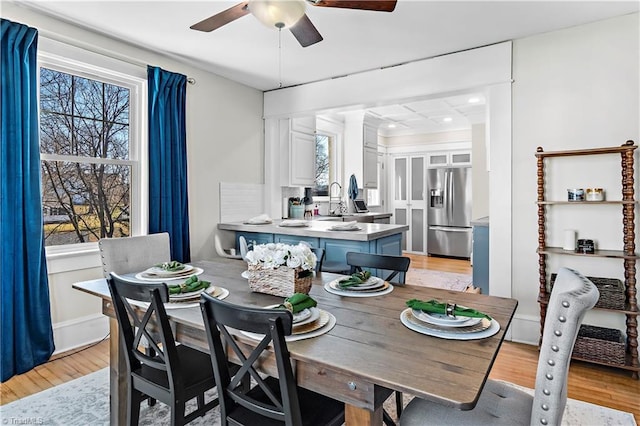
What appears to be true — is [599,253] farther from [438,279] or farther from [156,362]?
[156,362]

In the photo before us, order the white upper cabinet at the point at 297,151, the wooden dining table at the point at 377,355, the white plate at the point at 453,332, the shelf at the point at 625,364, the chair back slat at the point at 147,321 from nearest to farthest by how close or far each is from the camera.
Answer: the wooden dining table at the point at 377,355, the white plate at the point at 453,332, the chair back slat at the point at 147,321, the shelf at the point at 625,364, the white upper cabinet at the point at 297,151

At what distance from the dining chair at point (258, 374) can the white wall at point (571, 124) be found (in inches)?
98.6

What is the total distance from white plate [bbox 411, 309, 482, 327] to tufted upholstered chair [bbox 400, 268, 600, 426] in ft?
0.77

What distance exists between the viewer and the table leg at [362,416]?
3.63 feet

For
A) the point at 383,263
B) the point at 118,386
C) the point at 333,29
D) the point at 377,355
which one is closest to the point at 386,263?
the point at 383,263

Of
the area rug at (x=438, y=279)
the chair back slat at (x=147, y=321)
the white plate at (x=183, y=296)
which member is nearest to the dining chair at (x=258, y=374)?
the chair back slat at (x=147, y=321)

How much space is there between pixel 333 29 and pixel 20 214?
2.68 metres

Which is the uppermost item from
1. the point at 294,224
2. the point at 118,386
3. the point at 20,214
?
the point at 20,214

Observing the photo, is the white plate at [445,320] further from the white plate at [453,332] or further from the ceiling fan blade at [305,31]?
the ceiling fan blade at [305,31]

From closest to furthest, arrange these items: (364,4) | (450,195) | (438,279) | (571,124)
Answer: (364,4) → (571,124) → (438,279) → (450,195)

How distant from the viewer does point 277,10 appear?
1.78m

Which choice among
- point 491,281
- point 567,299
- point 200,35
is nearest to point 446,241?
point 491,281

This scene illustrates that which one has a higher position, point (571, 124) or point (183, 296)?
point (571, 124)

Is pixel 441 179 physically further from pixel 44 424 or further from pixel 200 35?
pixel 44 424
